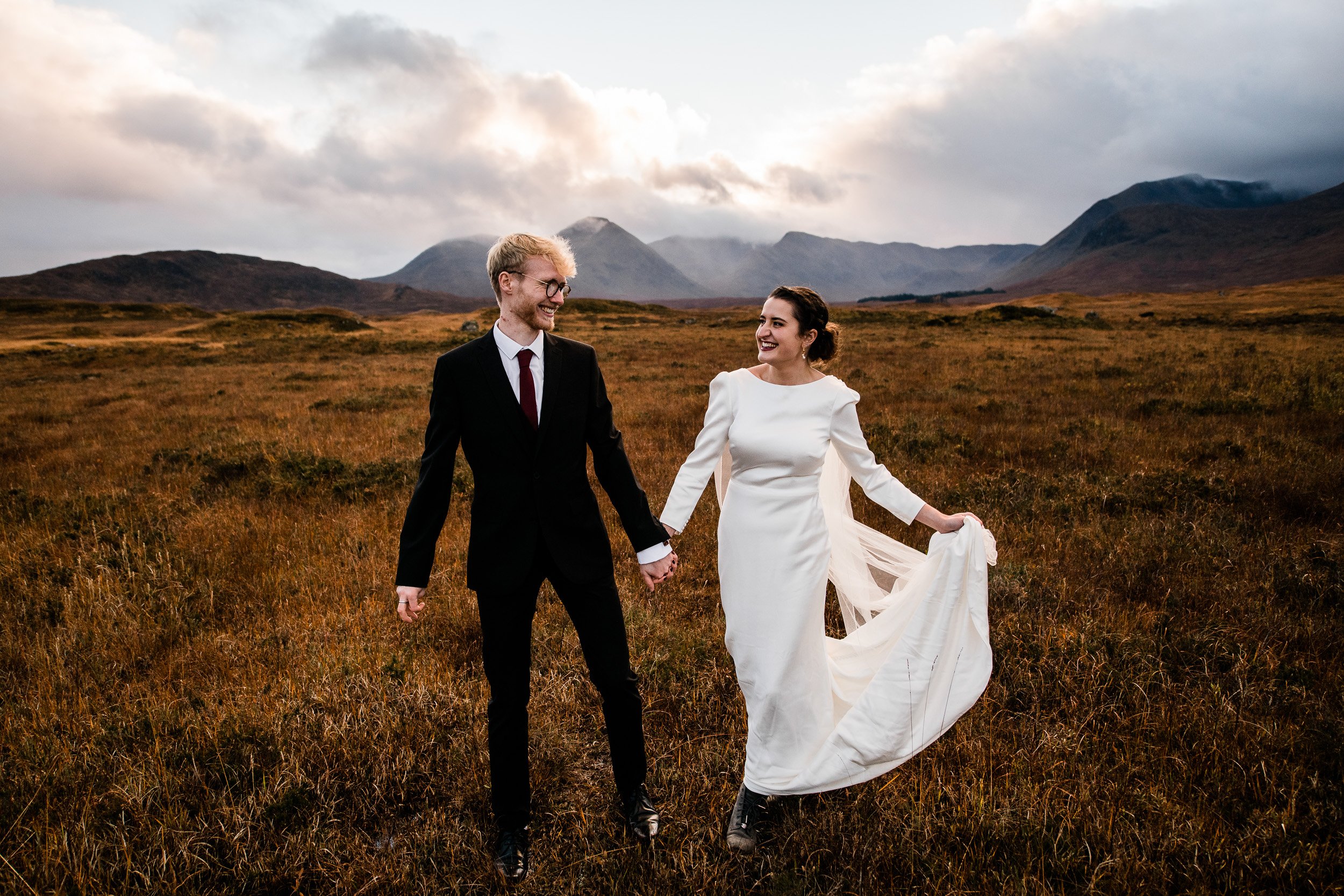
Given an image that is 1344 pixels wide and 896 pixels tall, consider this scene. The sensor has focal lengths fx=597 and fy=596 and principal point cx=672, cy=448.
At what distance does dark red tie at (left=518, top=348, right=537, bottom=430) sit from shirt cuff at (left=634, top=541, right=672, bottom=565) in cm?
86

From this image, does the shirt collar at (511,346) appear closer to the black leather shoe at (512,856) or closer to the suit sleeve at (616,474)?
the suit sleeve at (616,474)

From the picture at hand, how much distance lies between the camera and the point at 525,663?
9.77ft

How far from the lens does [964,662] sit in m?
3.02

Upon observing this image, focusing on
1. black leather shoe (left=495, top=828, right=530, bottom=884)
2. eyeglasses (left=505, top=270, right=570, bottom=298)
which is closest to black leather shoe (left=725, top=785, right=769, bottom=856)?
black leather shoe (left=495, top=828, right=530, bottom=884)

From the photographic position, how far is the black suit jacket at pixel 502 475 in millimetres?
2770

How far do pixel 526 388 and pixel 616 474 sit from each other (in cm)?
65

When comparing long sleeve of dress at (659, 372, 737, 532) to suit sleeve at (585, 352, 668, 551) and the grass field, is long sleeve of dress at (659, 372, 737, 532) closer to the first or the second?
suit sleeve at (585, 352, 668, 551)

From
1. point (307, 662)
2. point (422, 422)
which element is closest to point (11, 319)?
point (422, 422)

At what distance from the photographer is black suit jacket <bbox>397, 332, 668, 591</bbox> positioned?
9.09ft

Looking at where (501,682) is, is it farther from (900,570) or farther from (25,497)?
(25,497)

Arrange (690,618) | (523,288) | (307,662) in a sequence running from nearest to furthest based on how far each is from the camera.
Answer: (523,288) → (307,662) → (690,618)

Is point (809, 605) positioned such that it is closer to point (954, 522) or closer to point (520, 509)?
point (954, 522)

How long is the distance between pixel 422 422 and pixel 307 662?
9455 mm

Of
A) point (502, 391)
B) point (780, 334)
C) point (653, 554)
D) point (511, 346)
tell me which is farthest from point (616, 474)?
point (780, 334)
